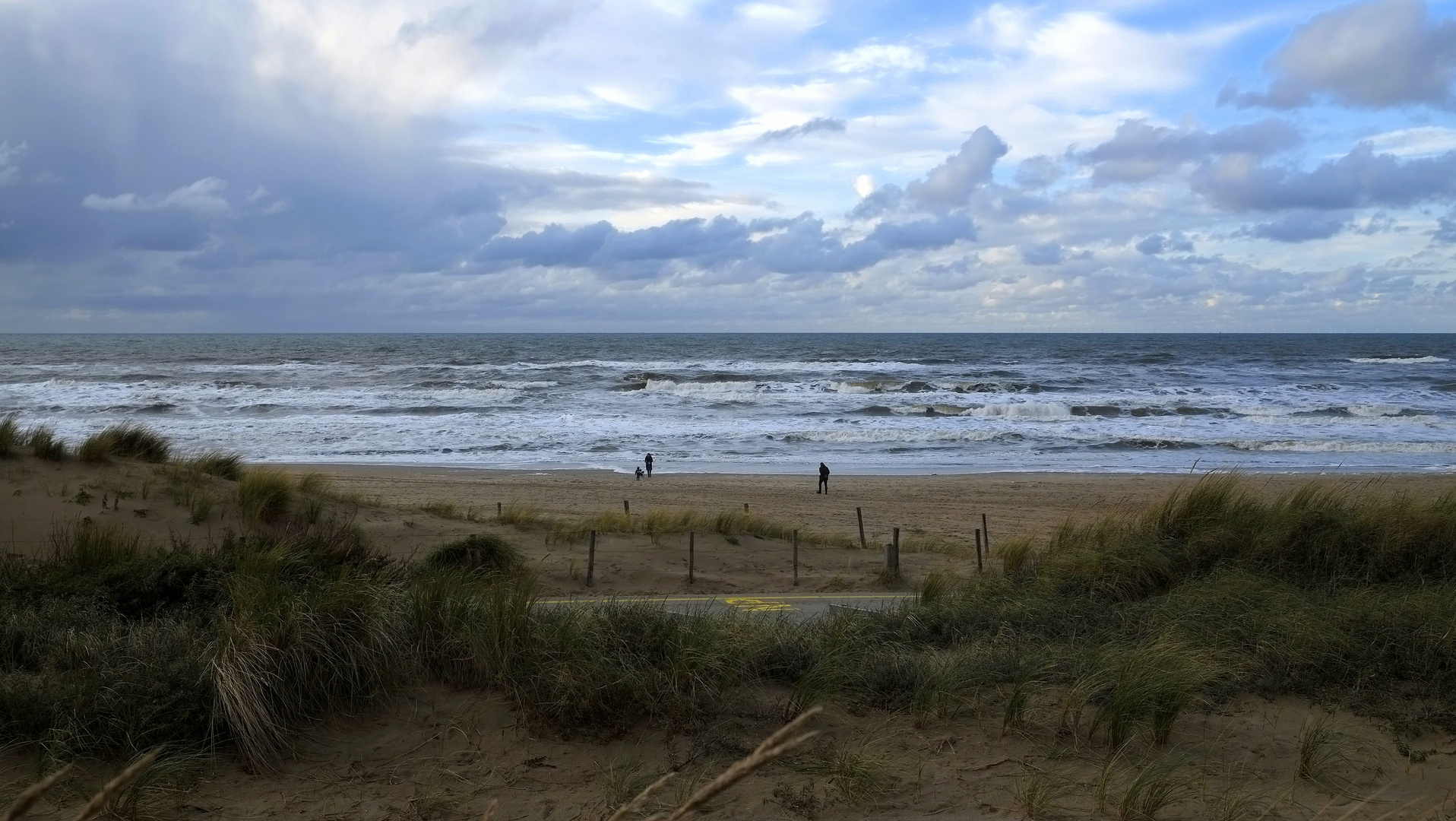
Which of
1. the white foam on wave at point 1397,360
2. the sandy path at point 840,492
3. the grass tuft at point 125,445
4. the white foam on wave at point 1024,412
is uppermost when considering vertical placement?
the white foam on wave at point 1397,360

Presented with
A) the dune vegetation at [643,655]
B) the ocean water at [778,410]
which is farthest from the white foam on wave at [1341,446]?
the dune vegetation at [643,655]

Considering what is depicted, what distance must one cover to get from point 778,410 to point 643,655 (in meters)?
38.1

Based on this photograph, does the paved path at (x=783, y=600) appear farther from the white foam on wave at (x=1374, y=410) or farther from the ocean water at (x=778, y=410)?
the white foam on wave at (x=1374, y=410)

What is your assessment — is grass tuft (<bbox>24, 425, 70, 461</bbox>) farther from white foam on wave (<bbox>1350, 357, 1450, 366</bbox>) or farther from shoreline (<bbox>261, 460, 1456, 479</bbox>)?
white foam on wave (<bbox>1350, 357, 1450, 366</bbox>)

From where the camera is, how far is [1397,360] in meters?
80.6

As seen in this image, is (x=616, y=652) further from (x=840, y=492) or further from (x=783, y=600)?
(x=840, y=492)

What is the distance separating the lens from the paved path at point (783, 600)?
9.75 meters

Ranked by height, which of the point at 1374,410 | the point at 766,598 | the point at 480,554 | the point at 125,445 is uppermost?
the point at 125,445

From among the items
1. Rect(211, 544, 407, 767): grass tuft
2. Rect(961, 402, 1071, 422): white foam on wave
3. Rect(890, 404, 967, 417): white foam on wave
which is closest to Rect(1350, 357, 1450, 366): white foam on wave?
Rect(961, 402, 1071, 422): white foam on wave

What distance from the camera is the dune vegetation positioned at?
4.83 m

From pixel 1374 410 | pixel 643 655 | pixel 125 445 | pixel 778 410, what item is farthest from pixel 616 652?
pixel 1374 410

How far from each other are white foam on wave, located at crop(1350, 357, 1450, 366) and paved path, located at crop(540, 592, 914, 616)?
79.1 metres

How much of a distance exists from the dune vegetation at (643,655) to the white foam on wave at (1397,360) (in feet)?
268

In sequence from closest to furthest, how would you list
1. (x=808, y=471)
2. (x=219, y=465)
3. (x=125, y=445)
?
(x=219, y=465) < (x=125, y=445) < (x=808, y=471)
